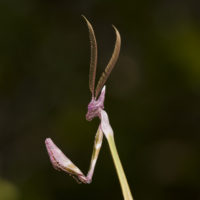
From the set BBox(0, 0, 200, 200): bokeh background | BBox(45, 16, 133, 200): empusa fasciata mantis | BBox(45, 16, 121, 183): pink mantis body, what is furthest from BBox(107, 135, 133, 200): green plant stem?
BBox(0, 0, 200, 200): bokeh background

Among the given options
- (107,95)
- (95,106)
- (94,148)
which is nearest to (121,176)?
(94,148)

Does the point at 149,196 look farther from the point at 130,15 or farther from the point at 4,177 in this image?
the point at 130,15

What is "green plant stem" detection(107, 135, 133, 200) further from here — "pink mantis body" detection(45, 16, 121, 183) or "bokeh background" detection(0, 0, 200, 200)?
"bokeh background" detection(0, 0, 200, 200)

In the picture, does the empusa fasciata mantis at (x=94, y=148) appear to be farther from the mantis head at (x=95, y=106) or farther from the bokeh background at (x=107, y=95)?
the bokeh background at (x=107, y=95)

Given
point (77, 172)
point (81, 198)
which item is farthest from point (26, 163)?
point (77, 172)

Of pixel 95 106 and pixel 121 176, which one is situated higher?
pixel 95 106

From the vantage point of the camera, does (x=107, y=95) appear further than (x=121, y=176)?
Yes

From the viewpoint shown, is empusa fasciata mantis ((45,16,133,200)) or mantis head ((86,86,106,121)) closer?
empusa fasciata mantis ((45,16,133,200))

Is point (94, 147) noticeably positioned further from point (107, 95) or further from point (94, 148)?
point (107, 95)
